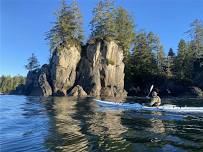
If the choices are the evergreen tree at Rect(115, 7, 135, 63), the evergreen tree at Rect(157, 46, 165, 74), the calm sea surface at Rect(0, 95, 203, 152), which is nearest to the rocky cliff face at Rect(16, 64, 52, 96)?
the evergreen tree at Rect(115, 7, 135, 63)

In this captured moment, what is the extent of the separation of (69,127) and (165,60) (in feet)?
238

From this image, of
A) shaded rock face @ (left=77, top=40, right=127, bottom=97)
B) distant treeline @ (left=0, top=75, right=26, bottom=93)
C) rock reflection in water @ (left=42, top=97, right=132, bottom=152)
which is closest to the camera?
rock reflection in water @ (left=42, top=97, right=132, bottom=152)

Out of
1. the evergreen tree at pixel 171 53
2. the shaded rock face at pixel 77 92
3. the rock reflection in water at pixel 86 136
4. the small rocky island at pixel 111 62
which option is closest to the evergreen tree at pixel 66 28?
the small rocky island at pixel 111 62

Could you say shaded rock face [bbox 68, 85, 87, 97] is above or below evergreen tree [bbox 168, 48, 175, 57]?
below

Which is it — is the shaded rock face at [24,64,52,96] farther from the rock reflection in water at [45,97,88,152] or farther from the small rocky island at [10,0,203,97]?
the rock reflection in water at [45,97,88,152]

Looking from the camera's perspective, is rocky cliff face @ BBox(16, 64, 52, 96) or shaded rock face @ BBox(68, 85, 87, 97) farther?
rocky cliff face @ BBox(16, 64, 52, 96)

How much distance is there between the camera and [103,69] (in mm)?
71750

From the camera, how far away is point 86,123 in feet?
66.1

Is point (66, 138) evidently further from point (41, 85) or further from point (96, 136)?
point (41, 85)

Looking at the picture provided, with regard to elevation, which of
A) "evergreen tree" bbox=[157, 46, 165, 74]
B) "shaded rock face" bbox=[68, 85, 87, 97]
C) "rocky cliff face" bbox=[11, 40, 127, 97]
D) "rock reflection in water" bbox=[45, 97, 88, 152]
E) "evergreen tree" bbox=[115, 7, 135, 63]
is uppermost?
"evergreen tree" bbox=[115, 7, 135, 63]

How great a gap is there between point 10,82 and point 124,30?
278 ft

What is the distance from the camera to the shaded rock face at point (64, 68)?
69438 millimetres

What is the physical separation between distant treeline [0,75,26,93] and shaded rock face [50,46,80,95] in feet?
266

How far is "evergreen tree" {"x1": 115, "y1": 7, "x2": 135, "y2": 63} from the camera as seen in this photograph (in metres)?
83.3
